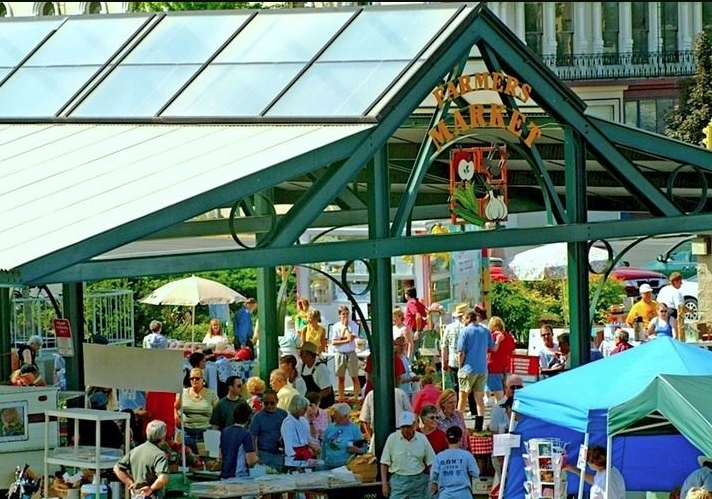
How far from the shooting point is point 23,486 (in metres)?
17.2

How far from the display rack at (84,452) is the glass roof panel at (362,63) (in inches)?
134

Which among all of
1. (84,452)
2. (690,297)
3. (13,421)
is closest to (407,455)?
(84,452)

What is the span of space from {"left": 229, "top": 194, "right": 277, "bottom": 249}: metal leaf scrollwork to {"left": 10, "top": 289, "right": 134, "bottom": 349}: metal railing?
4486mm

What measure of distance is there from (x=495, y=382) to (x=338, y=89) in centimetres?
735

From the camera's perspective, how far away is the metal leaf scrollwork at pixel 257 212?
16469 mm

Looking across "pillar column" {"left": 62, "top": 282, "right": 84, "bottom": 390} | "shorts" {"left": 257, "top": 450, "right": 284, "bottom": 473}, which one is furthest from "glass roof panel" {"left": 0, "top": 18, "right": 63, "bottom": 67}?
"shorts" {"left": 257, "top": 450, "right": 284, "bottom": 473}

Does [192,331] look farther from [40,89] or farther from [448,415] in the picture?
[448,415]

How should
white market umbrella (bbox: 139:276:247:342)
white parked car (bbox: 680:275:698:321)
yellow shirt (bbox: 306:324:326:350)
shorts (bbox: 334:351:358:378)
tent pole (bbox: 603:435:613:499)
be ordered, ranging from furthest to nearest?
1. white parked car (bbox: 680:275:698:321)
2. white market umbrella (bbox: 139:276:247:342)
3. yellow shirt (bbox: 306:324:326:350)
4. shorts (bbox: 334:351:358:378)
5. tent pole (bbox: 603:435:613:499)

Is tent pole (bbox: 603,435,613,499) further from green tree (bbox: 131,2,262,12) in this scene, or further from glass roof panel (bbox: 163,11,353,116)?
green tree (bbox: 131,2,262,12)

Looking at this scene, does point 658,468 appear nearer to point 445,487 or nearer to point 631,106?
point 445,487

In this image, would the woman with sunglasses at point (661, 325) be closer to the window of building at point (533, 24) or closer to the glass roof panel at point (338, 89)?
the glass roof panel at point (338, 89)

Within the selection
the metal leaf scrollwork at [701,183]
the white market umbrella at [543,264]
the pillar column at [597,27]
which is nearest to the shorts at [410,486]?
the metal leaf scrollwork at [701,183]

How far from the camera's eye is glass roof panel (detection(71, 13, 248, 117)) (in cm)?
1966

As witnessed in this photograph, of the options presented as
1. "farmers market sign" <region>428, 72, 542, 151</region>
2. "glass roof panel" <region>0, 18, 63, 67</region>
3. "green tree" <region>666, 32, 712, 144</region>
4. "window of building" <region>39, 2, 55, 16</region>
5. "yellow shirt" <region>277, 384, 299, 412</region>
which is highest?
"window of building" <region>39, 2, 55, 16</region>
